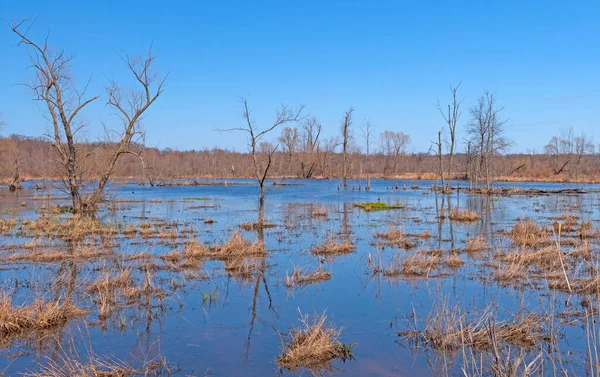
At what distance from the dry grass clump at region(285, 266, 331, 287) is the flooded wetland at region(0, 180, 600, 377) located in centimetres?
3

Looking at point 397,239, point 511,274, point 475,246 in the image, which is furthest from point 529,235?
point 511,274

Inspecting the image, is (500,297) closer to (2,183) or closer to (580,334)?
(580,334)

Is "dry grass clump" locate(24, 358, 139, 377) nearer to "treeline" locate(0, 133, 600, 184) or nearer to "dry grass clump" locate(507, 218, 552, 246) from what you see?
"dry grass clump" locate(507, 218, 552, 246)

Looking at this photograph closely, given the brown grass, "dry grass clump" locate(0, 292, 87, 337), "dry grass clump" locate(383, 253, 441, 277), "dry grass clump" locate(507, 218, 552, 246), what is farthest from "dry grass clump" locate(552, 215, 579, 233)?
"dry grass clump" locate(0, 292, 87, 337)

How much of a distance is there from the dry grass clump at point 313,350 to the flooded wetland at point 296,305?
22 millimetres

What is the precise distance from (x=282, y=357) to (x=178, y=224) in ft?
48.4

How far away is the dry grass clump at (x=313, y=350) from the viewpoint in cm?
622

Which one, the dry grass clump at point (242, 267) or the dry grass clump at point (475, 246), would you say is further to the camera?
the dry grass clump at point (475, 246)

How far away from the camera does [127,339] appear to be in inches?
276

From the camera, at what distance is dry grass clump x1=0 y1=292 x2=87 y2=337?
7127 millimetres

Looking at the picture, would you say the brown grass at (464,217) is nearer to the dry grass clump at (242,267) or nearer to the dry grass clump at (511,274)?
the dry grass clump at (511,274)

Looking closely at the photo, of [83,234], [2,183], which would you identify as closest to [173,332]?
[83,234]

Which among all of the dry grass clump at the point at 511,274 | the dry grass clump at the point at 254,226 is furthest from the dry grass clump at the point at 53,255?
the dry grass clump at the point at 511,274

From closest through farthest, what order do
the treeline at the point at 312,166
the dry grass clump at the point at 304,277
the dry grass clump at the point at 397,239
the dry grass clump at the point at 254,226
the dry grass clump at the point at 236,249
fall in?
the dry grass clump at the point at 304,277, the dry grass clump at the point at 236,249, the dry grass clump at the point at 397,239, the dry grass clump at the point at 254,226, the treeline at the point at 312,166
